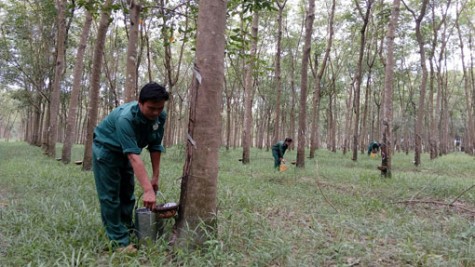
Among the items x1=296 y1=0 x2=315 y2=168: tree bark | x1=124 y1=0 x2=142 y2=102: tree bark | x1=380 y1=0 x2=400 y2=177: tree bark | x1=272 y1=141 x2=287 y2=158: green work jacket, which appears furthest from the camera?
x1=296 y1=0 x2=315 y2=168: tree bark

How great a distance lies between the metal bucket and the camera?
2900mm

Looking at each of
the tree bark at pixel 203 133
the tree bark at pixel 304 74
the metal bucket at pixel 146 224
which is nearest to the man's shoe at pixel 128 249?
the metal bucket at pixel 146 224

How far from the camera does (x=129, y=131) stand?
8.66 feet

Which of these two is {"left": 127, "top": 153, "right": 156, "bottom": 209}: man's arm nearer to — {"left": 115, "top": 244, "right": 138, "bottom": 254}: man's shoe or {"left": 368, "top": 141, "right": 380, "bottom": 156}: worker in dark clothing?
{"left": 115, "top": 244, "right": 138, "bottom": 254}: man's shoe

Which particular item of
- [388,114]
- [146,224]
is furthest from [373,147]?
[146,224]

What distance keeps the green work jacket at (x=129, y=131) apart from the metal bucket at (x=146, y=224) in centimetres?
57

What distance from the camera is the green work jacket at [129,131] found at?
2627 millimetres

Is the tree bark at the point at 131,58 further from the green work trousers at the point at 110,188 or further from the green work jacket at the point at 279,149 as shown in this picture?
the green work jacket at the point at 279,149

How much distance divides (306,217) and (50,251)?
2.80 m

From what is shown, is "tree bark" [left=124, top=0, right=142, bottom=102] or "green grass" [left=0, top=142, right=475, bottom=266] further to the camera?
"tree bark" [left=124, top=0, right=142, bottom=102]

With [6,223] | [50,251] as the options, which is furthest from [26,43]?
[50,251]

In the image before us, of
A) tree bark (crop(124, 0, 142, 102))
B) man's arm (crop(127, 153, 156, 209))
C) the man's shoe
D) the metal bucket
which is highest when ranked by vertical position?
tree bark (crop(124, 0, 142, 102))

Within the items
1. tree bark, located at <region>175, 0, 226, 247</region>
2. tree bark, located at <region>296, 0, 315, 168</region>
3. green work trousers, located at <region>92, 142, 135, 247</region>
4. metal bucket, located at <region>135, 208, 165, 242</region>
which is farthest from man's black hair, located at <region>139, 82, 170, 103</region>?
tree bark, located at <region>296, 0, 315, 168</region>

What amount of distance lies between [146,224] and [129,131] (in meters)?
0.86
